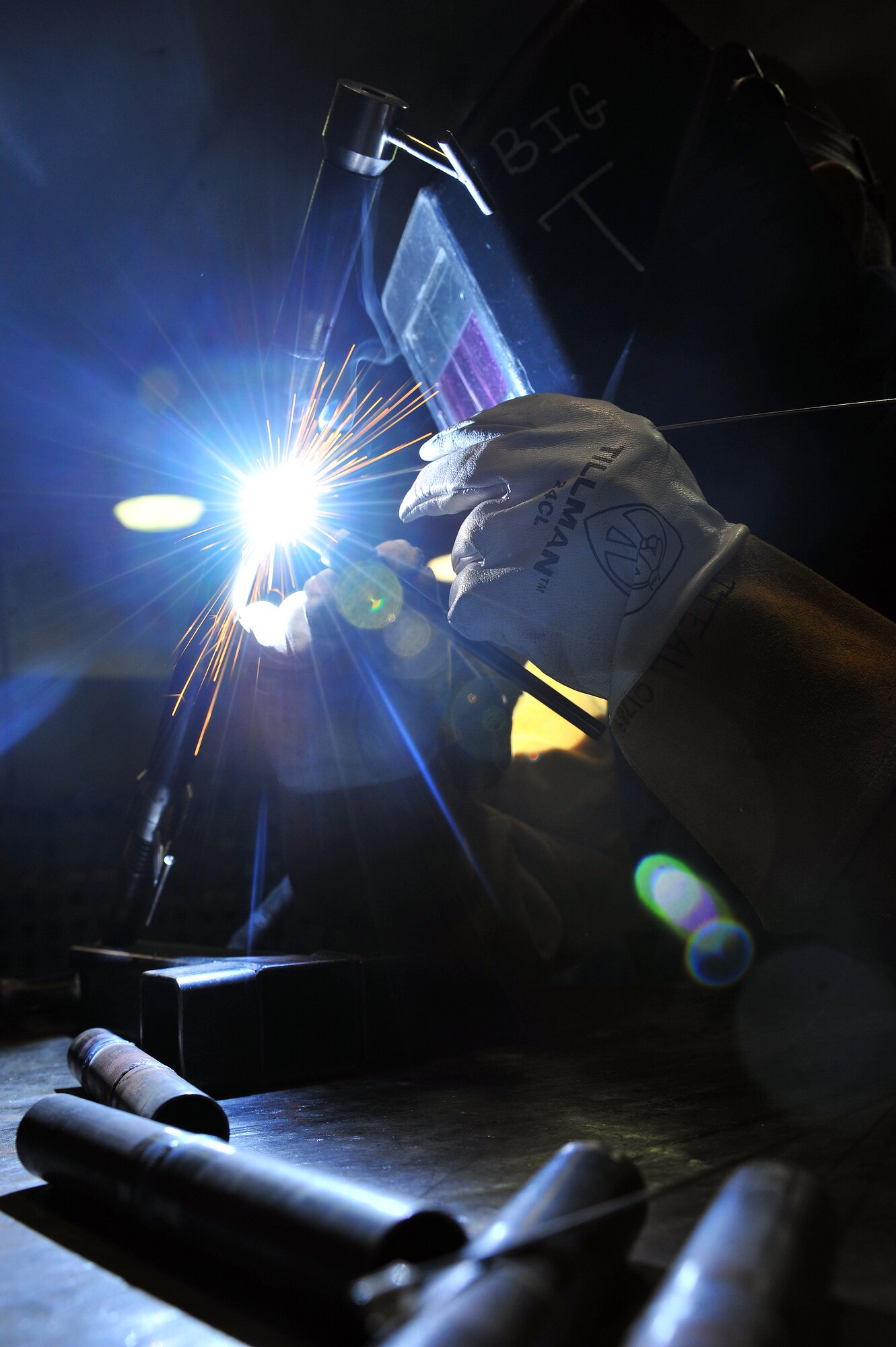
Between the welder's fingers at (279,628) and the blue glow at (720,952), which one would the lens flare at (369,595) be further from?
the blue glow at (720,952)

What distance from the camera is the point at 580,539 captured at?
972mm

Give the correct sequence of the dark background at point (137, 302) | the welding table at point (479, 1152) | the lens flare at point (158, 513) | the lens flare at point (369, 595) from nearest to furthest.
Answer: the welding table at point (479, 1152) → the lens flare at point (369, 595) → the dark background at point (137, 302) → the lens flare at point (158, 513)

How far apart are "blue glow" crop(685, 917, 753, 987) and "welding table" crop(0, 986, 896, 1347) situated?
0.18 meters

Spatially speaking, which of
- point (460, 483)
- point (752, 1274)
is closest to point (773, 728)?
point (460, 483)

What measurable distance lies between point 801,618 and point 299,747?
27.9 inches

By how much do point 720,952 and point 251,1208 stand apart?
39.0 inches

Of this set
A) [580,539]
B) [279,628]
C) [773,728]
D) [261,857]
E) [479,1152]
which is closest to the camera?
[479,1152]

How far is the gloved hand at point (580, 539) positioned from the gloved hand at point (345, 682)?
0.16m

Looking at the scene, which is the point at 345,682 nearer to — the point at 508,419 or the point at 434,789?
the point at 434,789

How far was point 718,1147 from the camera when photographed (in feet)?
2.06

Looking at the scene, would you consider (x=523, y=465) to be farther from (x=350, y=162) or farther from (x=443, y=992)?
(x=443, y=992)

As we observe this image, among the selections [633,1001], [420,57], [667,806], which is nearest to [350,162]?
[420,57]

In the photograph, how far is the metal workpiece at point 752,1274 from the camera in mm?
328

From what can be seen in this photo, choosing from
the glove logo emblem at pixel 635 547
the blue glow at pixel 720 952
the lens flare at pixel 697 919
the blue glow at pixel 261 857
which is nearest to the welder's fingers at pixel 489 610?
the glove logo emblem at pixel 635 547
